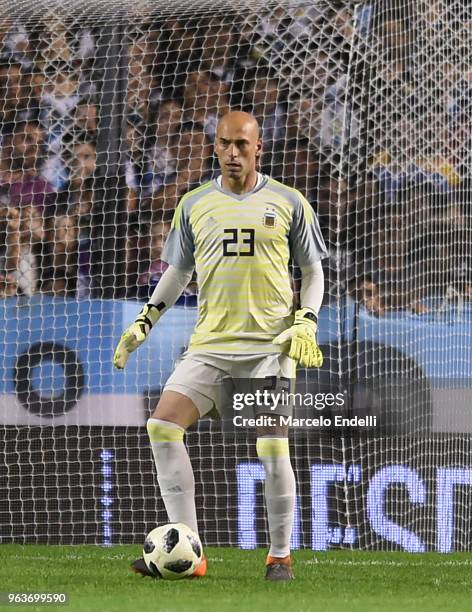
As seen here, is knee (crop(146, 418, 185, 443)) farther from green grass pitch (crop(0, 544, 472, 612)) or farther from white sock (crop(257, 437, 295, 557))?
green grass pitch (crop(0, 544, 472, 612))

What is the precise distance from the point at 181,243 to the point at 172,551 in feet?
4.58

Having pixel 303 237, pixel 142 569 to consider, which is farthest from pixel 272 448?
pixel 303 237

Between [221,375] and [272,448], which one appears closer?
[272,448]

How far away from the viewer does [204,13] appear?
919cm

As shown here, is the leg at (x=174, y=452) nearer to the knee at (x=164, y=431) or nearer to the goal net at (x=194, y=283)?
the knee at (x=164, y=431)

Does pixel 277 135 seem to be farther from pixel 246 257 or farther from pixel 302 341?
pixel 302 341

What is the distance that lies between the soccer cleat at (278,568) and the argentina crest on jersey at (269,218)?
1.41m

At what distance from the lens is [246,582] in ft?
20.1

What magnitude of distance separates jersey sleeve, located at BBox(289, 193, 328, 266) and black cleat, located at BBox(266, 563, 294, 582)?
131cm

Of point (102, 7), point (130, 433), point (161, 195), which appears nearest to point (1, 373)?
point (130, 433)

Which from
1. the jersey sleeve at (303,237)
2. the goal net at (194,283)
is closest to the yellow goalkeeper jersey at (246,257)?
the jersey sleeve at (303,237)

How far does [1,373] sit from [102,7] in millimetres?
2454

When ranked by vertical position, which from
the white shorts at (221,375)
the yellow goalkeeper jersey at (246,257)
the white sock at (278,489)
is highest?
the yellow goalkeeper jersey at (246,257)

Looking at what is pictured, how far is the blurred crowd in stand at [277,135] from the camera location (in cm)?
891
